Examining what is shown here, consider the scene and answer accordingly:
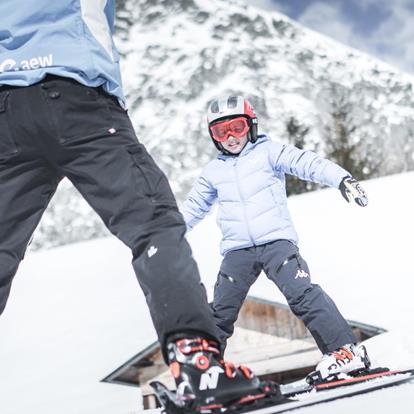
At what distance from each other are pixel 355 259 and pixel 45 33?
27.2 ft

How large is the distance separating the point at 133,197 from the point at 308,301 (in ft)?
6.15

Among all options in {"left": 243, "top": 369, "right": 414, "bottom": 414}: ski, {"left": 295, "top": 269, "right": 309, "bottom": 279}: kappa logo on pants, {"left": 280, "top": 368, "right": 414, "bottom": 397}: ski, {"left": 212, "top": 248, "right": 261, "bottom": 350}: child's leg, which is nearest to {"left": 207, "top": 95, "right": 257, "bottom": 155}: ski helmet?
{"left": 212, "top": 248, "right": 261, "bottom": 350}: child's leg

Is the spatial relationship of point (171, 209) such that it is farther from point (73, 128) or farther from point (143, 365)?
point (143, 365)

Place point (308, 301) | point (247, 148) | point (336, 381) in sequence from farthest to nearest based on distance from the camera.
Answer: point (247, 148), point (308, 301), point (336, 381)

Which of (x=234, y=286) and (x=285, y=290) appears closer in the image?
(x=285, y=290)

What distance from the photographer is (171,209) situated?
1963 millimetres

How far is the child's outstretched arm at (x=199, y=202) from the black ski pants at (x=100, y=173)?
2.14m

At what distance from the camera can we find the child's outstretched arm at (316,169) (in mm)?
3355

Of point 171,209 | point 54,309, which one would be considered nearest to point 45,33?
point 171,209

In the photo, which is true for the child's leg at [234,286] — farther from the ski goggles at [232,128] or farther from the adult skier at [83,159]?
the adult skier at [83,159]

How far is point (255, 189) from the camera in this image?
388 centimetres

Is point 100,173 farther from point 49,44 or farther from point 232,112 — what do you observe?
point 232,112

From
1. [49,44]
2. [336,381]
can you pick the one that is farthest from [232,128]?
[49,44]

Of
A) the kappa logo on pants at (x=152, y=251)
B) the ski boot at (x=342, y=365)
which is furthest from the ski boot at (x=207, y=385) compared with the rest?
the ski boot at (x=342, y=365)
